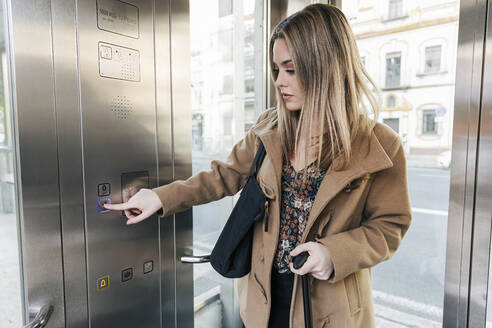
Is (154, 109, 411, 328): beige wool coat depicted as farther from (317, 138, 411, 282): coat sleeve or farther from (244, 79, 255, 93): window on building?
(244, 79, 255, 93): window on building

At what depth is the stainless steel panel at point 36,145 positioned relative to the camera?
33.2 inches

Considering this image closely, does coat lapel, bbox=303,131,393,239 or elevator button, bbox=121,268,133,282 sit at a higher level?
coat lapel, bbox=303,131,393,239

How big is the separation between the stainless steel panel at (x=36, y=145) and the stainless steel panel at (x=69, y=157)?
2cm

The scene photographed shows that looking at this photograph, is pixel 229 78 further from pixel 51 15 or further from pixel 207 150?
pixel 51 15

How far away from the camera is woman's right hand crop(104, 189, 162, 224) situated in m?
1.03

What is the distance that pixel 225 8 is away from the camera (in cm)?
160

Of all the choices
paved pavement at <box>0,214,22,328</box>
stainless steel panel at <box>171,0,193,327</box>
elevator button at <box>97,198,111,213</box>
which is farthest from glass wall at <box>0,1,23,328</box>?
stainless steel panel at <box>171,0,193,327</box>

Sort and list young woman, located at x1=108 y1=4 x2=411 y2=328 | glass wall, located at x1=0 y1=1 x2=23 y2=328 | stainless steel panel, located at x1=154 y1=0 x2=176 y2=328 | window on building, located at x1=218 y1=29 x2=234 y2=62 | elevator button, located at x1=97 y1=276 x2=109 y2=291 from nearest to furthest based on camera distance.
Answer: glass wall, located at x1=0 y1=1 x2=23 y2=328
young woman, located at x1=108 y1=4 x2=411 y2=328
elevator button, located at x1=97 y1=276 x2=109 y2=291
stainless steel panel, located at x1=154 y1=0 x2=176 y2=328
window on building, located at x1=218 y1=29 x2=234 y2=62

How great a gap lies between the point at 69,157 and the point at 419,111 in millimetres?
1414

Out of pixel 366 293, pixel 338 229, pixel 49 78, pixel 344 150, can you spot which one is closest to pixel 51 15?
pixel 49 78

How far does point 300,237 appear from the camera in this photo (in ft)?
3.34

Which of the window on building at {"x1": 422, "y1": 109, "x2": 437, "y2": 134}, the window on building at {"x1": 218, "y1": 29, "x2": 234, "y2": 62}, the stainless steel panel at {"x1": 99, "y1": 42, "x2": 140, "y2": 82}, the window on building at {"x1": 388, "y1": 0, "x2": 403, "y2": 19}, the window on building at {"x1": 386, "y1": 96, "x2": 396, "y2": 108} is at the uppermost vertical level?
the window on building at {"x1": 388, "y1": 0, "x2": 403, "y2": 19}

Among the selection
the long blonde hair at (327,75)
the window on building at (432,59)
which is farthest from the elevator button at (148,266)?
the window on building at (432,59)

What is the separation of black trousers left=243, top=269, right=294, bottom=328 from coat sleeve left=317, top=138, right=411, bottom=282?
0.16 meters
